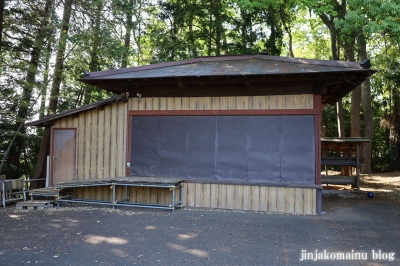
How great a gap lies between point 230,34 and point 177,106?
Result: 9528 millimetres

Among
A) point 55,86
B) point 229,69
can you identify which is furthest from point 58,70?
point 229,69

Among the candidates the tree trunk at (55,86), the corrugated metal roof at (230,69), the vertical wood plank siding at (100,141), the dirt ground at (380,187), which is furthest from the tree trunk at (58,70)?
the dirt ground at (380,187)

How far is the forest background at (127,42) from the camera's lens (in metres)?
12.0

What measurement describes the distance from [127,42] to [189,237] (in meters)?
12.2

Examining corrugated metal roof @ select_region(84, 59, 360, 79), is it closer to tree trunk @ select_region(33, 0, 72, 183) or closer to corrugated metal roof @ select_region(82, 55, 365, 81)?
corrugated metal roof @ select_region(82, 55, 365, 81)

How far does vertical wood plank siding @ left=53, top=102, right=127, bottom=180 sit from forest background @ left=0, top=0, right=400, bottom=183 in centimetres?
375

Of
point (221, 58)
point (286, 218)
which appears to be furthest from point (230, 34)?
point (286, 218)

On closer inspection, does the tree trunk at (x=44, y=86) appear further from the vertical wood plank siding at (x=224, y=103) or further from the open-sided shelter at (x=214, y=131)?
the vertical wood plank siding at (x=224, y=103)

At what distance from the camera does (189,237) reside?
565 cm

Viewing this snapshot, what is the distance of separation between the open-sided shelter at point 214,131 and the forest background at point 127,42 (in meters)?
3.40

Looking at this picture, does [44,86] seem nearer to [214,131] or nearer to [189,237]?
[214,131]

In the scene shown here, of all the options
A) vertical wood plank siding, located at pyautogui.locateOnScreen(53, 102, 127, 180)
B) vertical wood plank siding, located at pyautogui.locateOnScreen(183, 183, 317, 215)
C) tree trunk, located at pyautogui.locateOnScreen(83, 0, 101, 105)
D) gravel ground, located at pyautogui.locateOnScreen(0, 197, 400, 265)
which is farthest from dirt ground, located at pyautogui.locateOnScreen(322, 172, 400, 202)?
tree trunk, located at pyautogui.locateOnScreen(83, 0, 101, 105)

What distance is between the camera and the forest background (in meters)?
12.0

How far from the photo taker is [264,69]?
26.2 ft
